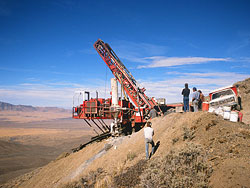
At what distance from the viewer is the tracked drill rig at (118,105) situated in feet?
53.7

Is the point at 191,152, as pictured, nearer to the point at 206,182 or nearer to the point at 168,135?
the point at 206,182

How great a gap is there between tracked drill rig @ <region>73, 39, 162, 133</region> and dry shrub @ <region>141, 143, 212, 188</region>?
9.72 meters

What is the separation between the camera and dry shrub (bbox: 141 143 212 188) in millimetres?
5162

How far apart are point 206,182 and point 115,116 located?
38.3 ft

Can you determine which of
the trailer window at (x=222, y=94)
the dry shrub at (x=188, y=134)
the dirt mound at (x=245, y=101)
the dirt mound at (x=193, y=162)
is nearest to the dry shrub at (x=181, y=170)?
the dirt mound at (x=193, y=162)

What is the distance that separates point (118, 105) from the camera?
16766 millimetres

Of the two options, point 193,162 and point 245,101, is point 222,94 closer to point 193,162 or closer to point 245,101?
point 245,101

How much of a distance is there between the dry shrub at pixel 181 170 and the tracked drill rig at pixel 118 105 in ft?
31.9

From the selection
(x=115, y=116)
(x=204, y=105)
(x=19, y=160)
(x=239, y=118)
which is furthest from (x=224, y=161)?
(x=19, y=160)

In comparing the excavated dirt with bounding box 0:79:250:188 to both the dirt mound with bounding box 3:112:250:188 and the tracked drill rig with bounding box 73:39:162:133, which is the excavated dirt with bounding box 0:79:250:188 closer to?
the dirt mound with bounding box 3:112:250:188

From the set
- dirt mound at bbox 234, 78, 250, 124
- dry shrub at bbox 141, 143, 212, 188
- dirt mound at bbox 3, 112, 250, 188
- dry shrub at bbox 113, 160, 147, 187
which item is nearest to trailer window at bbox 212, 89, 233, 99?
dirt mound at bbox 234, 78, 250, 124

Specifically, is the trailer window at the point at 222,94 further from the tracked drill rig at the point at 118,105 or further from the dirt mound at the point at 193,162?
the tracked drill rig at the point at 118,105

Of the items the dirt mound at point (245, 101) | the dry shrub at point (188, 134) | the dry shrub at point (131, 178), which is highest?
the dirt mound at point (245, 101)

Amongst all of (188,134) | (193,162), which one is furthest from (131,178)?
(188,134)
